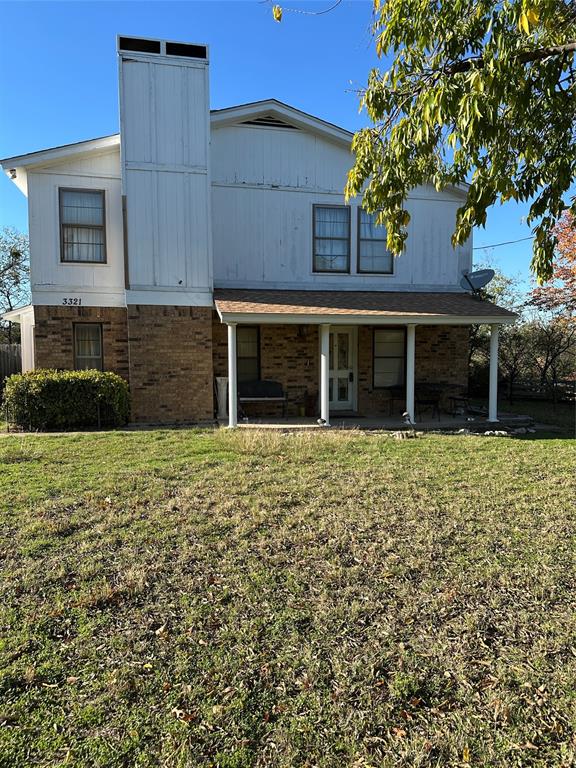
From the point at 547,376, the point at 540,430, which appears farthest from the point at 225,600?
the point at 547,376

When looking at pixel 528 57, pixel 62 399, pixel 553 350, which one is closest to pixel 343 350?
pixel 62 399

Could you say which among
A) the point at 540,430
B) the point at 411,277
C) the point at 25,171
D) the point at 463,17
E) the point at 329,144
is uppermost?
the point at 329,144

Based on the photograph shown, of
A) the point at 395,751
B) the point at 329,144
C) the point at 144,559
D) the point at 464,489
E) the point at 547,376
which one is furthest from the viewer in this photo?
the point at 547,376

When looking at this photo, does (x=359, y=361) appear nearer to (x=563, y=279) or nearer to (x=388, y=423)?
(x=388, y=423)

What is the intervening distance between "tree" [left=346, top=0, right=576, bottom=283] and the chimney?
24.0 feet

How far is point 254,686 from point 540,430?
11.1 meters

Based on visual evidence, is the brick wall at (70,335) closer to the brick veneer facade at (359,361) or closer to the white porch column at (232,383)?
the brick veneer facade at (359,361)

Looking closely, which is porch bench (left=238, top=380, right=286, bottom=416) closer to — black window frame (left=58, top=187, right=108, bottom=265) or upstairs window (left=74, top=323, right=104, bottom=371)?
upstairs window (left=74, top=323, right=104, bottom=371)

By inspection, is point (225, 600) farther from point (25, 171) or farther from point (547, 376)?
point (547, 376)

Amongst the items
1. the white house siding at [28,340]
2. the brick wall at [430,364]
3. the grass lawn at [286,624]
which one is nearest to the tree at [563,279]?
the brick wall at [430,364]

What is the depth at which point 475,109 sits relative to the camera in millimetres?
3668

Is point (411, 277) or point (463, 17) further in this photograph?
point (411, 277)

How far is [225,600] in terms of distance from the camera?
12.1 feet

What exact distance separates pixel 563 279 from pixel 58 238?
1662cm
